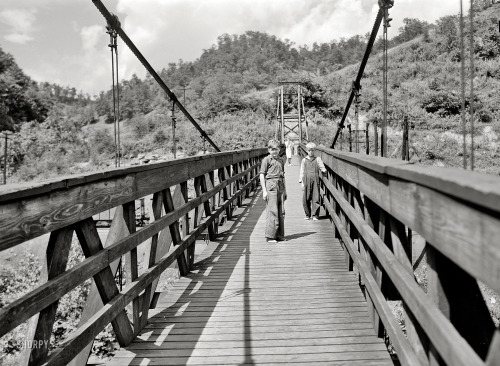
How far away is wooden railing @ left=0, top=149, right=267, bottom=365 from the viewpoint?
188 centimetres

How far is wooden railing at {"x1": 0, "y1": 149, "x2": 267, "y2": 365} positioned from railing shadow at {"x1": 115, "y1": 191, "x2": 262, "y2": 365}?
0.16 m

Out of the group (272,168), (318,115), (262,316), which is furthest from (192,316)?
(318,115)

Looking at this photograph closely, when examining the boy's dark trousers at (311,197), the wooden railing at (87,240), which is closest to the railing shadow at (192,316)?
the wooden railing at (87,240)

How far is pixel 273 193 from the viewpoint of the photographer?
666 cm

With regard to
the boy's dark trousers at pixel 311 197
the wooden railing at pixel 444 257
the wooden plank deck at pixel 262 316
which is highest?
the wooden railing at pixel 444 257

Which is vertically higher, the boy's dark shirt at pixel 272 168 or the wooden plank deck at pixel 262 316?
the boy's dark shirt at pixel 272 168

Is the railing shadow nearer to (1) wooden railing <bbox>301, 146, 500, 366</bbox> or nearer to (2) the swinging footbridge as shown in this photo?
(2) the swinging footbridge

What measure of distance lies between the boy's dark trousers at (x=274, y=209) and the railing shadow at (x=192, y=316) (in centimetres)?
68

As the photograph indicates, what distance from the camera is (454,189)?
4.40 feet

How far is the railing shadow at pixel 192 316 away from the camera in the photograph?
9.95ft

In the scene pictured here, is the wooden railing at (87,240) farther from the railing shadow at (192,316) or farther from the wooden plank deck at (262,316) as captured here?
the wooden plank deck at (262,316)

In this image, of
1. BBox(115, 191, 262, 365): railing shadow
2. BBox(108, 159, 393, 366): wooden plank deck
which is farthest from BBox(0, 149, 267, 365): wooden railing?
BBox(108, 159, 393, 366): wooden plank deck

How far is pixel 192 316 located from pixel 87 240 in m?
1.40

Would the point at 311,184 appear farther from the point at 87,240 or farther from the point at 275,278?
the point at 87,240
